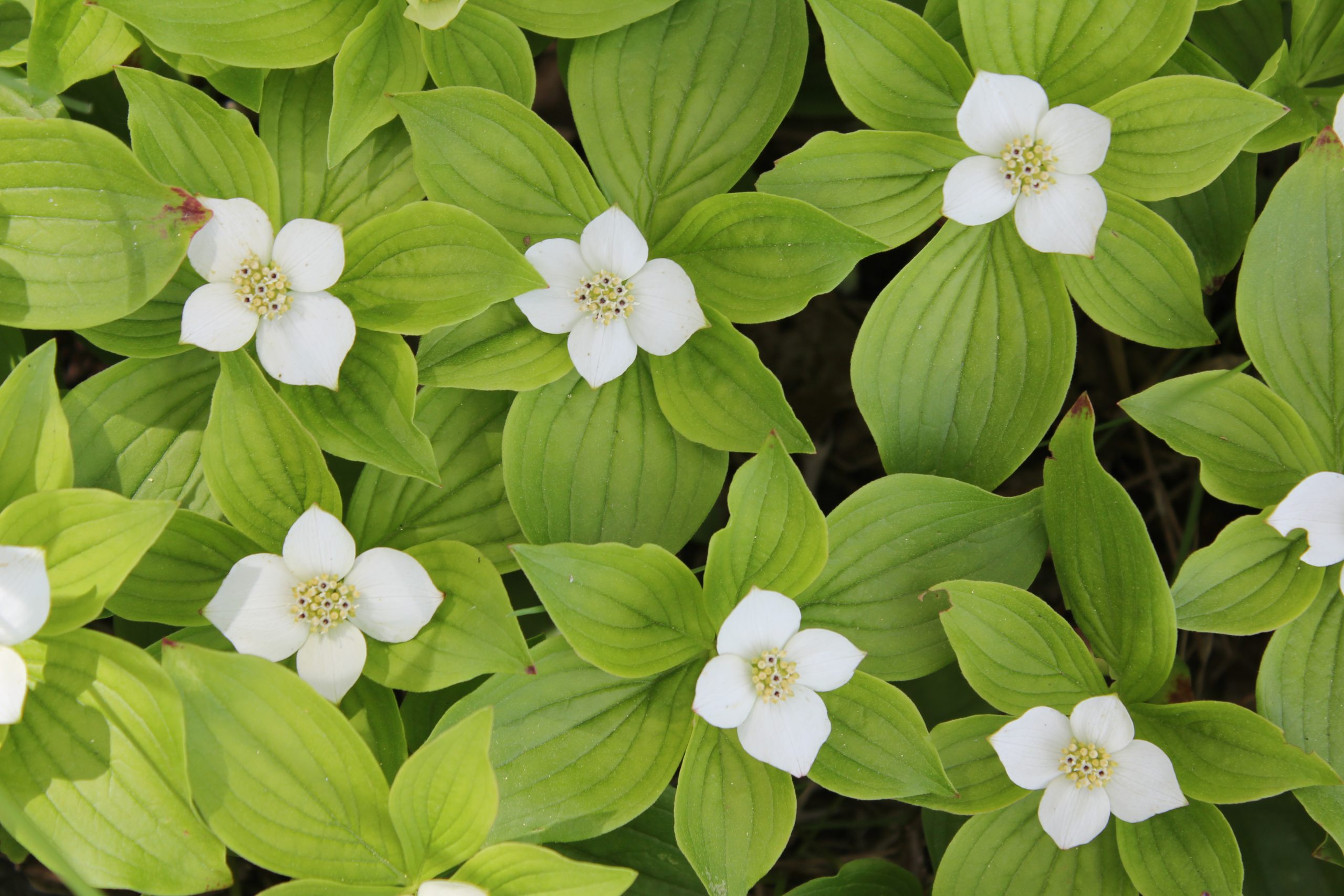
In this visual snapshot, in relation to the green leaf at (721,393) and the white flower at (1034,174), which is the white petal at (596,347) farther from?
the white flower at (1034,174)

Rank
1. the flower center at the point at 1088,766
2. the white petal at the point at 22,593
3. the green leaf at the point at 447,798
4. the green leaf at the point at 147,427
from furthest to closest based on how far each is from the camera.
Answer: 1. the green leaf at the point at 147,427
2. the flower center at the point at 1088,766
3. the green leaf at the point at 447,798
4. the white petal at the point at 22,593

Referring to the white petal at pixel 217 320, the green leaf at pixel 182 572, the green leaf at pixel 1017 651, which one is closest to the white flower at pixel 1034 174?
the green leaf at pixel 1017 651

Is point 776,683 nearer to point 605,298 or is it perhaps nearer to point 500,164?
point 605,298

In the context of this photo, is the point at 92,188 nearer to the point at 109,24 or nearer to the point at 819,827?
the point at 109,24

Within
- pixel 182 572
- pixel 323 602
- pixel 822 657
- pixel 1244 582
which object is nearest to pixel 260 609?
pixel 323 602

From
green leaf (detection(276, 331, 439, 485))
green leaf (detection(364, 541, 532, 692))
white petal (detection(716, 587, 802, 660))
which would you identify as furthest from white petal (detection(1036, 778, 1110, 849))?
green leaf (detection(276, 331, 439, 485))

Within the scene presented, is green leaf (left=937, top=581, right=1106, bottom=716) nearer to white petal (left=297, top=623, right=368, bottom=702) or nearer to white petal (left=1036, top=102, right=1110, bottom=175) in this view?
white petal (left=1036, top=102, right=1110, bottom=175)
